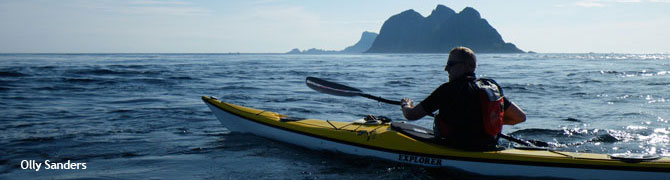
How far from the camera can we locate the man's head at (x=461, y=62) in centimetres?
455

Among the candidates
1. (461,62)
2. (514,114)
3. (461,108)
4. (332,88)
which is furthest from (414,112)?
(332,88)

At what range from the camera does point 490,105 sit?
15.2 feet

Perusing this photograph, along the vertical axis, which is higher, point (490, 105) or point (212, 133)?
point (490, 105)

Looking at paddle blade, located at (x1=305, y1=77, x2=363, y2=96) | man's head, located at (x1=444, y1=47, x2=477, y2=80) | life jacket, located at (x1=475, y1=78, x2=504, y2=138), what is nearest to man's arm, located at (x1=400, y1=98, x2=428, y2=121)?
man's head, located at (x1=444, y1=47, x2=477, y2=80)

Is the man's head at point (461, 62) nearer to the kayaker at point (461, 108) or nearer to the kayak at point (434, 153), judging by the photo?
the kayaker at point (461, 108)

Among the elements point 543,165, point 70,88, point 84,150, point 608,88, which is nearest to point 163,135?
point 84,150

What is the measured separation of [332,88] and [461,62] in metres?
3.56

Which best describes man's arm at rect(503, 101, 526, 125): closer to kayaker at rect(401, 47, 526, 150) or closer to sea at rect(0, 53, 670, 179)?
kayaker at rect(401, 47, 526, 150)

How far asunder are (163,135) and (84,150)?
1.48m

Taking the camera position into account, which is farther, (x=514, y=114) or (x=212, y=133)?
(x=212, y=133)

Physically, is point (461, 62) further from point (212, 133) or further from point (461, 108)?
point (212, 133)

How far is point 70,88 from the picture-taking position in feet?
53.4

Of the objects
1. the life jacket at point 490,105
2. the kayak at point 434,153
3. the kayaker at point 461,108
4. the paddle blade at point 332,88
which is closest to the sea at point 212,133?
the kayak at point 434,153

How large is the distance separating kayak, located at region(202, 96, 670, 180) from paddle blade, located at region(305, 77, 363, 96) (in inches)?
32.3
